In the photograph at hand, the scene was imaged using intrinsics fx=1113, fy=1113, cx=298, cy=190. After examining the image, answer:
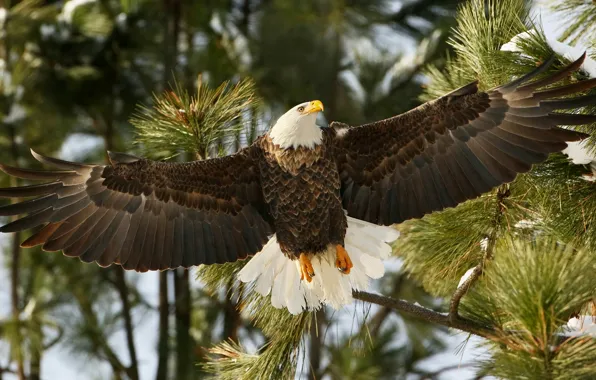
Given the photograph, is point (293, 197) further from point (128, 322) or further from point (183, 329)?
point (128, 322)

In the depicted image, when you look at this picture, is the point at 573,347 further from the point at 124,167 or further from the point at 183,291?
the point at 183,291

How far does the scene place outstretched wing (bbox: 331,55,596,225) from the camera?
145 inches

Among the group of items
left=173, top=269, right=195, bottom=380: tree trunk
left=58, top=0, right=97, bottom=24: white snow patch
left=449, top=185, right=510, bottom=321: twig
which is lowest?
left=173, top=269, right=195, bottom=380: tree trunk

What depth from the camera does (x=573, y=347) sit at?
272 cm

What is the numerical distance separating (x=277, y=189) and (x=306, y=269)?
316 millimetres

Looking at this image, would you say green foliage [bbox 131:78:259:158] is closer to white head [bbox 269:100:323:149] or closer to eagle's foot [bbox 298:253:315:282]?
white head [bbox 269:100:323:149]

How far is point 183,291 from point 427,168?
5074mm

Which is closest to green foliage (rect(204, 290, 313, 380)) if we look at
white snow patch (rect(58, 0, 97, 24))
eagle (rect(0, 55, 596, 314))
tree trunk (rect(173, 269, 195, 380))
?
eagle (rect(0, 55, 596, 314))

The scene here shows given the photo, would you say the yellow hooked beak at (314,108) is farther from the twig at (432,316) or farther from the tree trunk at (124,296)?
the tree trunk at (124,296)

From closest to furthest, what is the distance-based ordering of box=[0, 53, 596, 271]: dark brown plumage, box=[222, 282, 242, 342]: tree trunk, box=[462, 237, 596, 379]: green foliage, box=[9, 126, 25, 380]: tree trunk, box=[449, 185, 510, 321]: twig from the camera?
box=[462, 237, 596, 379]: green foliage < box=[449, 185, 510, 321]: twig < box=[0, 53, 596, 271]: dark brown plumage < box=[9, 126, 25, 380]: tree trunk < box=[222, 282, 242, 342]: tree trunk

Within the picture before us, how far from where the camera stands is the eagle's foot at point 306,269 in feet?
13.5

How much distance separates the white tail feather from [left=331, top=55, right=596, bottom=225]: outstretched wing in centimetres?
7

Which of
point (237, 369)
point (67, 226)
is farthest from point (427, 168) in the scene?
point (67, 226)

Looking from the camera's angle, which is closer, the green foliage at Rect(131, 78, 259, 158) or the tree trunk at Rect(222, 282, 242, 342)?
the green foliage at Rect(131, 78, 259, 158)
